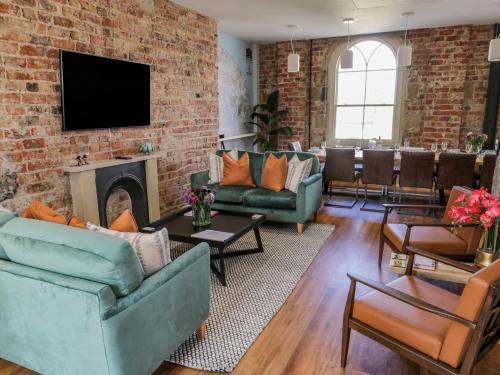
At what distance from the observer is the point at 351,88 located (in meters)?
7.16

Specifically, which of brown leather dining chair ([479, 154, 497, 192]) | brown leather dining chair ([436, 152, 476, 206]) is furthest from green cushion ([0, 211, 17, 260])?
brown leather dining chair ([479, 154, 497, 192])

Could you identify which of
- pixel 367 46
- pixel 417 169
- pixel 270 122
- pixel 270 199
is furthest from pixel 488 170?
pixel 270 122

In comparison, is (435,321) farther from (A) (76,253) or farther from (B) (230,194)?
(B) (230,194)

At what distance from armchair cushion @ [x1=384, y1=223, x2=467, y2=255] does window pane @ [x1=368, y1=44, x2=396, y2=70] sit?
14.6ft

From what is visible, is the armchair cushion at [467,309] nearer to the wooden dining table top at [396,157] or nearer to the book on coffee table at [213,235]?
the book on coffee table at [213,235]

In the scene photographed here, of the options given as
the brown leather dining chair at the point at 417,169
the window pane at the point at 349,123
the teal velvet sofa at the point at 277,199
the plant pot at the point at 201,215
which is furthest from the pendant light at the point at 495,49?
the plant pot at the point at 201,215

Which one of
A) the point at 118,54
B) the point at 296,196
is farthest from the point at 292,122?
the point at 118,54

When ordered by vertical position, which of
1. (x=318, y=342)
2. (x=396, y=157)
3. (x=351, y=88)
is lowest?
(x=318, y=342)

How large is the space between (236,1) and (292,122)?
3252 mm

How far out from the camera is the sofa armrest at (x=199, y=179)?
4.69 meters

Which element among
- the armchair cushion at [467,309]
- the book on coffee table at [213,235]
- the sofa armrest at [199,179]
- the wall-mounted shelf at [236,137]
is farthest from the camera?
the wall-mounted shelf at [236,137]

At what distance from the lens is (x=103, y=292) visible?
5.21 feet

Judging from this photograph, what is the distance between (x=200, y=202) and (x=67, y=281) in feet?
5.76

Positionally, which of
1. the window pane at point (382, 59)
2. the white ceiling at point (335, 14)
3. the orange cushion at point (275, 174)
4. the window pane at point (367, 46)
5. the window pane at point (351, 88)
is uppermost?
the white ceiling at point (335, 14)
